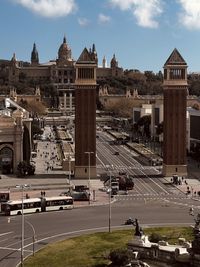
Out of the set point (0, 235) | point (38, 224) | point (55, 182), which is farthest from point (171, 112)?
point (0, 235)

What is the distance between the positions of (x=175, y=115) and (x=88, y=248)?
168 feet

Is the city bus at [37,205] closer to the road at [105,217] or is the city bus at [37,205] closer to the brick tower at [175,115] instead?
the road at [105,217]

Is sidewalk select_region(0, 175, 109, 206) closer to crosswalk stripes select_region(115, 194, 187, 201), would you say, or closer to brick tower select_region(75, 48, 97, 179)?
crosswalk stripes select_region(115, 194, 187, 201)

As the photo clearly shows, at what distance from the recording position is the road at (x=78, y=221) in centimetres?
5519

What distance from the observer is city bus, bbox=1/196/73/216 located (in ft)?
227

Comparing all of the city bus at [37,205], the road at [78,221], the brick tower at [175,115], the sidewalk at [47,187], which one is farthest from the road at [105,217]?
the brick tower at [175,115]

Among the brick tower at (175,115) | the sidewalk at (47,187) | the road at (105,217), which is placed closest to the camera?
the road at (105,217)

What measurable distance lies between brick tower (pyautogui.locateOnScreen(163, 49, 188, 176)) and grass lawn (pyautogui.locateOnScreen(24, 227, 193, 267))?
127ft

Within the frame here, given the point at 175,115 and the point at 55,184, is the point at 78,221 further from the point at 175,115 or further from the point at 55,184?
the point at 175,115

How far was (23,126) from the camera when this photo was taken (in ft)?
343

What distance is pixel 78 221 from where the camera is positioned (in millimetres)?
66125

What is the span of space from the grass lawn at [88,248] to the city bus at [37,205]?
550 inches

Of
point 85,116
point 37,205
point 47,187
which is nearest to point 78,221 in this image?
point 37,205

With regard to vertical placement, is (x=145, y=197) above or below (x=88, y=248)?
above
